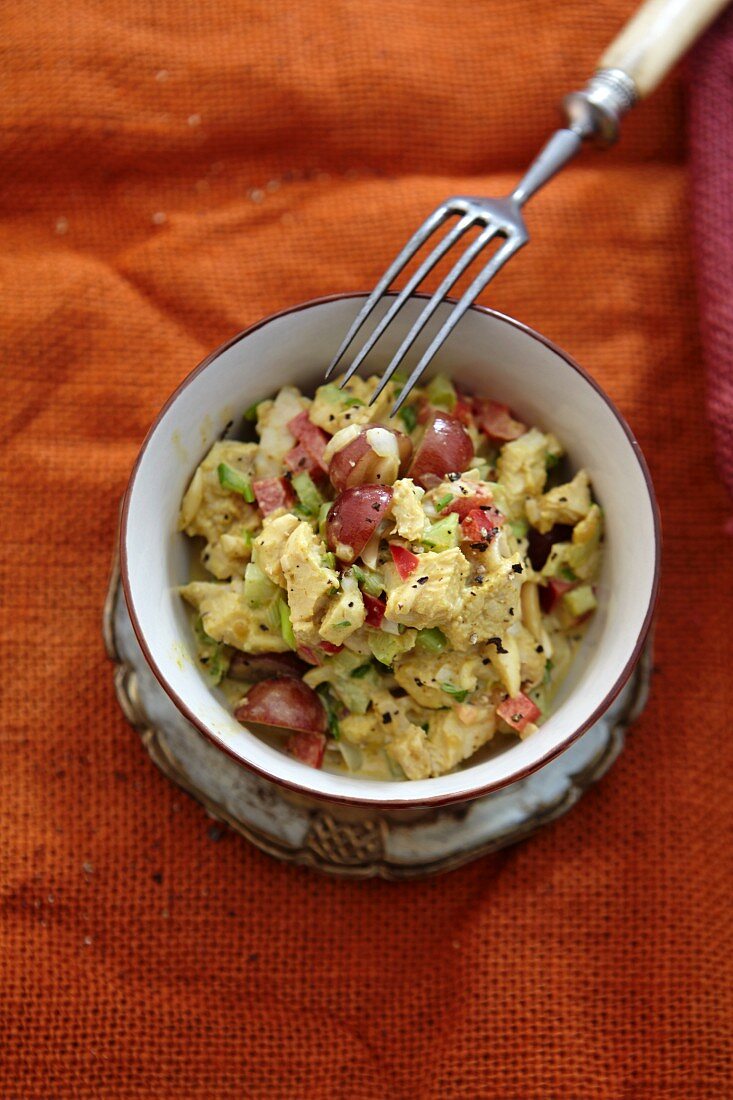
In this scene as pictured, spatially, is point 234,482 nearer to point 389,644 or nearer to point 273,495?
point 273,495

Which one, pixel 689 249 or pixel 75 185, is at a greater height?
pixel 689 249

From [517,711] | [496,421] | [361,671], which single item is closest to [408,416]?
[496,421]

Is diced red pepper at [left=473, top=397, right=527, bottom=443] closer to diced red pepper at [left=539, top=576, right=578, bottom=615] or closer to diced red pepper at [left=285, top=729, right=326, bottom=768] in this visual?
diced red pepper at [left=539, top=576, right=578, bottom=615]

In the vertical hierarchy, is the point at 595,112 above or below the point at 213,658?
above

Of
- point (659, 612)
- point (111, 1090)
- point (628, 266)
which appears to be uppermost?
point (628, 266)

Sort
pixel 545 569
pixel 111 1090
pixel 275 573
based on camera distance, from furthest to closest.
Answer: pixel 111 1090 → pixel 545 569 → pixel 275 573

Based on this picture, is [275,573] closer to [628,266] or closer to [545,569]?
[545,569]

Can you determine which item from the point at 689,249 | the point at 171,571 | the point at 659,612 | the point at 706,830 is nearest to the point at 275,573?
the point at 171,571

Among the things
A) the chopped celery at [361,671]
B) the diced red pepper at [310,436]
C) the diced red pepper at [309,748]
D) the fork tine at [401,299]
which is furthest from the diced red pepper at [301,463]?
the diced red pepper at [309,748]
